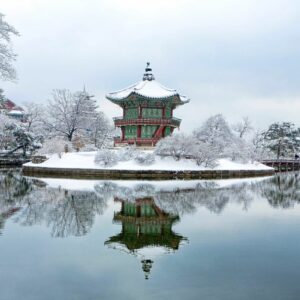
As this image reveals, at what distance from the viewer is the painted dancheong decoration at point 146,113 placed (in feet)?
160

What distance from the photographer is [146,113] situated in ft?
163

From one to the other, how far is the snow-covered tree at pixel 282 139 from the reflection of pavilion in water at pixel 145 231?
5836cm

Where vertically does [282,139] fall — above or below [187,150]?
above

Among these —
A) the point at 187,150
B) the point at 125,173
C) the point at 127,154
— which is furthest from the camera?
the point at 127,154

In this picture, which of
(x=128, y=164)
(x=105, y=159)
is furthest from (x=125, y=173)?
(x=105, y=159)

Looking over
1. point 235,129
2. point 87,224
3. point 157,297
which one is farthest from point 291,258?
point 235,129

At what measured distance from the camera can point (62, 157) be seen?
41.8 metres

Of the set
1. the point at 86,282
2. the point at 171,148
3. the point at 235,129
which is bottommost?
the point at 86,282

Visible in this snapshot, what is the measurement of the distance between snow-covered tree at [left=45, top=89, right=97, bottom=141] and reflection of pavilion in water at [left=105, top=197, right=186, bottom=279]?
38.5 metres

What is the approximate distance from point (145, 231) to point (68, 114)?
44951 mm

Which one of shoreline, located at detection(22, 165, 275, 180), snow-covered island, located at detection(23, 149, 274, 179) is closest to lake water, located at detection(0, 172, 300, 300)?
shoreline, located at detection(22, 165, 275, 180)

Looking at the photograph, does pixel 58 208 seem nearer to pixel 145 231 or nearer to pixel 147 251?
pixel 145 231

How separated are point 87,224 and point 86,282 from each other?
18.5ft

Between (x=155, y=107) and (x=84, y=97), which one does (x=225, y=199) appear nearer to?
(x=155, y=107)
